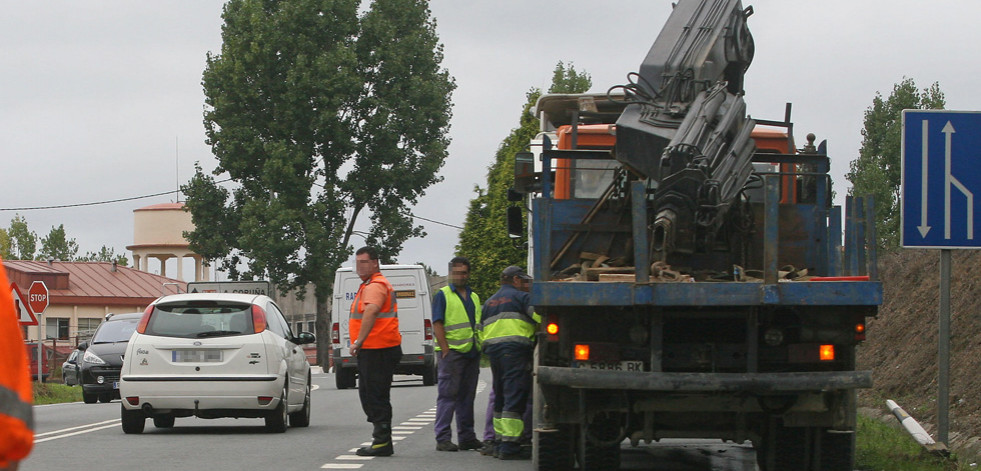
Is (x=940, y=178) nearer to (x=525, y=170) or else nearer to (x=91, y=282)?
(x=525, y=170)

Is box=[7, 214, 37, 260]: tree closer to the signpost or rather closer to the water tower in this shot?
the water tower

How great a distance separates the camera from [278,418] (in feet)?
49.6

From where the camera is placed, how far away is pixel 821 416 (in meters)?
9.26

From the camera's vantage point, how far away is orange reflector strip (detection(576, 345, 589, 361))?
9078mm

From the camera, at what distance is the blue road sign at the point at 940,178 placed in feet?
33.9

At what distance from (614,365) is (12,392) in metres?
6.56

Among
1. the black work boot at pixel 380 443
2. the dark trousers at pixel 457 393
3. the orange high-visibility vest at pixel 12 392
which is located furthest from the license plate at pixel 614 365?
the orange high-visibility vest at pixel 12 392

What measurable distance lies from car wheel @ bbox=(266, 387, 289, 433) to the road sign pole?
7099 millimetres

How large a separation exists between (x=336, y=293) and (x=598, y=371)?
22.2 m

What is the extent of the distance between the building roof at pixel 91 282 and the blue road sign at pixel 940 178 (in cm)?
6132

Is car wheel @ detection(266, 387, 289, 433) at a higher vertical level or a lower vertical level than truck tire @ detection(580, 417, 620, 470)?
lower

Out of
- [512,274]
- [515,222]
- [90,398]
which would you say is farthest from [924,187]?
[90,398]

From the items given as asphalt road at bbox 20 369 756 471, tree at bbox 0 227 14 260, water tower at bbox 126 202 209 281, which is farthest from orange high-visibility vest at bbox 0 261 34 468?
tree at bbox 0 227 14 260

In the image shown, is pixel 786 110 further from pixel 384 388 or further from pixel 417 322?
pixel 417 322
